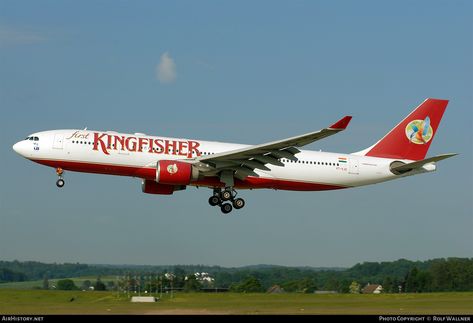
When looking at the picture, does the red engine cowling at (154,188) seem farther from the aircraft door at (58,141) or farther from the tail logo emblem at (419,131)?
the tail logo emblem at (419,131)

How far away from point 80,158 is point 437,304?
19.5m

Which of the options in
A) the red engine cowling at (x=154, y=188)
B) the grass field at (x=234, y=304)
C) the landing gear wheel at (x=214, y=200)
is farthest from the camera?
the landing gear wheel at (x=214, y=200)

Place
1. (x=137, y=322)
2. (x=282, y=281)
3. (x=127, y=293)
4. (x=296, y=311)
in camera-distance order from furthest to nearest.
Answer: (x=282, y=281)
(x=127, y=293)
(x=296, y=311)
(x=137, y=322)

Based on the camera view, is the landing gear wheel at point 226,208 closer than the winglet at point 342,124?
No

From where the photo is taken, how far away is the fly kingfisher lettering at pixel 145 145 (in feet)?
142

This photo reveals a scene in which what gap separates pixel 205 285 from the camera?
71.8m

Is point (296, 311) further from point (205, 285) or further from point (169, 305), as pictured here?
point (205, 285)

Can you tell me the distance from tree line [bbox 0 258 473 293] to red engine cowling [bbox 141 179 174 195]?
12.4m

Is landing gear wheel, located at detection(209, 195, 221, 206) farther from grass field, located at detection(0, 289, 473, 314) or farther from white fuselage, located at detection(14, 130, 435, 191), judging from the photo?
grass field, located at detection(0, 289, 473, 314)

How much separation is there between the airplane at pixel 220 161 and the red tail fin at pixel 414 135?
0.23 ft

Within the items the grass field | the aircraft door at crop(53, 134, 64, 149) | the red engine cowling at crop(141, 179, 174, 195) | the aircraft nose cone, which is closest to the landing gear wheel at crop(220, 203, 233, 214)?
the red engine cowling at crop(141, 179, 174, 195)

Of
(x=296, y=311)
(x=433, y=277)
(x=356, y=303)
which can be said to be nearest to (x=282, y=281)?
(x=433, y=277)

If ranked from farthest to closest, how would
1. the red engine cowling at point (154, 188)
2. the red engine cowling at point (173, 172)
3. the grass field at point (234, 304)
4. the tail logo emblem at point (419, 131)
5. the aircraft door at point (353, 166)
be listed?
1. the tail logo emblem at point (419, 131)
2. the aircraft door at point (353, 166)
3. the red engine cowling at point (154, 188)
4. the red engine cowling at point (173, 172)
5. the grass field at point (234, 304)

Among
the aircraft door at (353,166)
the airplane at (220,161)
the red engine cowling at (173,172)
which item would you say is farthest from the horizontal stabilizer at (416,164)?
the red engine cowling at (173,172)
